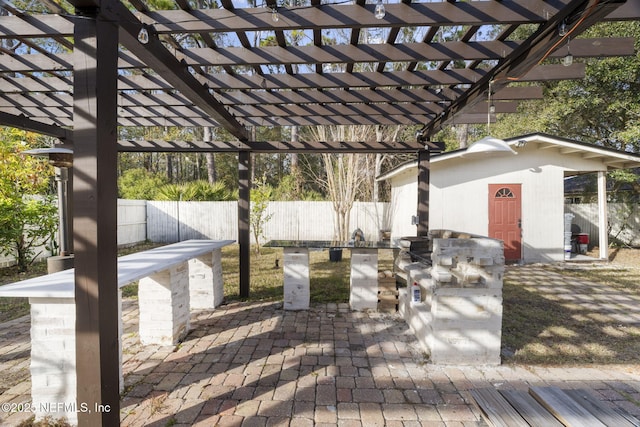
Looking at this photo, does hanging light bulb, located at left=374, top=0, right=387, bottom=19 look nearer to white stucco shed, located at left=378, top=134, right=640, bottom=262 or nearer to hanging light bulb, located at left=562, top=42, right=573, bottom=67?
hanging light bulb, located at left=562, top=42, right=573, bottom=67

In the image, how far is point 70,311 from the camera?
2.20m

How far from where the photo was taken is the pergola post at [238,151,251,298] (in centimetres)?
499

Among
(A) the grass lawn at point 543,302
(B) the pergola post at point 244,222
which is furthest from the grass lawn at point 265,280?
(B) the pergola post at point 244,222

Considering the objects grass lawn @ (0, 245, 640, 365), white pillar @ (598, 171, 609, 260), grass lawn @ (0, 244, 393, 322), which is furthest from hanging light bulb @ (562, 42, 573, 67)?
white pillar @ (598, 171, 609, 260)

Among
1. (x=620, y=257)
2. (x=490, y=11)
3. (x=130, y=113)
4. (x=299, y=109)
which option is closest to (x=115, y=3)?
(x=490, y=11)

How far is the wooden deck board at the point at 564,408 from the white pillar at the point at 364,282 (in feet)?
9.08

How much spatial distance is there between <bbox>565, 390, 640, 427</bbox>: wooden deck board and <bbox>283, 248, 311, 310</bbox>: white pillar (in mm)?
3225

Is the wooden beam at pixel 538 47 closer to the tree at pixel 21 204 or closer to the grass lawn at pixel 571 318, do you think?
the grass lawn at pixel 571 318

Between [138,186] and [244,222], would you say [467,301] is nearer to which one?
[244,222]

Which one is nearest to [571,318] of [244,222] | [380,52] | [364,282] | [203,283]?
[364,282]

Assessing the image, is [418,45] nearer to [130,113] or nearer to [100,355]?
[100,355]

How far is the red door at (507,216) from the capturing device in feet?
26.2

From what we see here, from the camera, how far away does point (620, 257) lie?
8.65 m

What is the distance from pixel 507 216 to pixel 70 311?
348 inches
